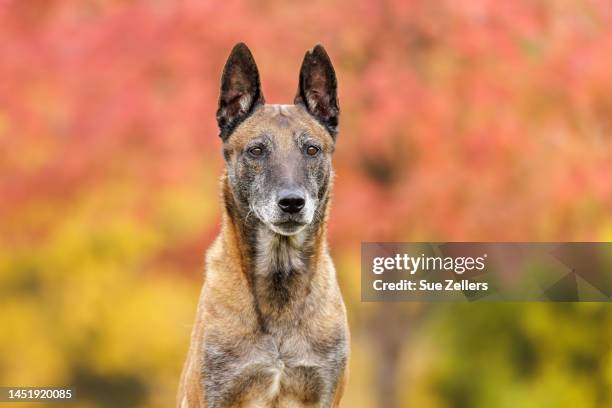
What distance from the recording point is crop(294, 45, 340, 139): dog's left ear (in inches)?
185

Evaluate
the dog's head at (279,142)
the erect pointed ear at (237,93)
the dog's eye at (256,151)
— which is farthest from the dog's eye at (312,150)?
the erect pointed ear at (237,93)

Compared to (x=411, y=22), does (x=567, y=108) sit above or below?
below

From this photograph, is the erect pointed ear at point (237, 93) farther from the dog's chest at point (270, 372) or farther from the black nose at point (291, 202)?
the dog's chest at point (270, 372)

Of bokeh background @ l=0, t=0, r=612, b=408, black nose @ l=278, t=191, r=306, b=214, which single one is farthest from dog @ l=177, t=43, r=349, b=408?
bokeh background @ l=0, t=0, r=612, b=408

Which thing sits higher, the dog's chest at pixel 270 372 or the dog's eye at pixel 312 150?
the dog's eye at pixel 312 150

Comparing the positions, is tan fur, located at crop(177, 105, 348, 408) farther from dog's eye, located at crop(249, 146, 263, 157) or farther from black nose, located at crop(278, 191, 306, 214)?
black nose, located at crop(278, 191, 306, 214)

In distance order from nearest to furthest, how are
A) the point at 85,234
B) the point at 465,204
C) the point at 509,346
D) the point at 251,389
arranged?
the point at 251,389 → the point at 465,204 → the point at 85,234 → the point at 509,346

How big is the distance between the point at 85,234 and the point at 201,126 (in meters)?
1.74

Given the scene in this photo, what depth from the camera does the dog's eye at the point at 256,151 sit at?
4.43 meters

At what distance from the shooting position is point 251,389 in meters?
4.24

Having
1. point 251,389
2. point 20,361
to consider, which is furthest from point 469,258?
point 20,361

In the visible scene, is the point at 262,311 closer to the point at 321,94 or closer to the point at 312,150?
the point at 312,150

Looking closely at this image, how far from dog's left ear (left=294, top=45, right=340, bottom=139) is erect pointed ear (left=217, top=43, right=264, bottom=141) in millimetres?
220

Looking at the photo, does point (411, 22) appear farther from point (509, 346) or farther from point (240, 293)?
point (240, 293)
